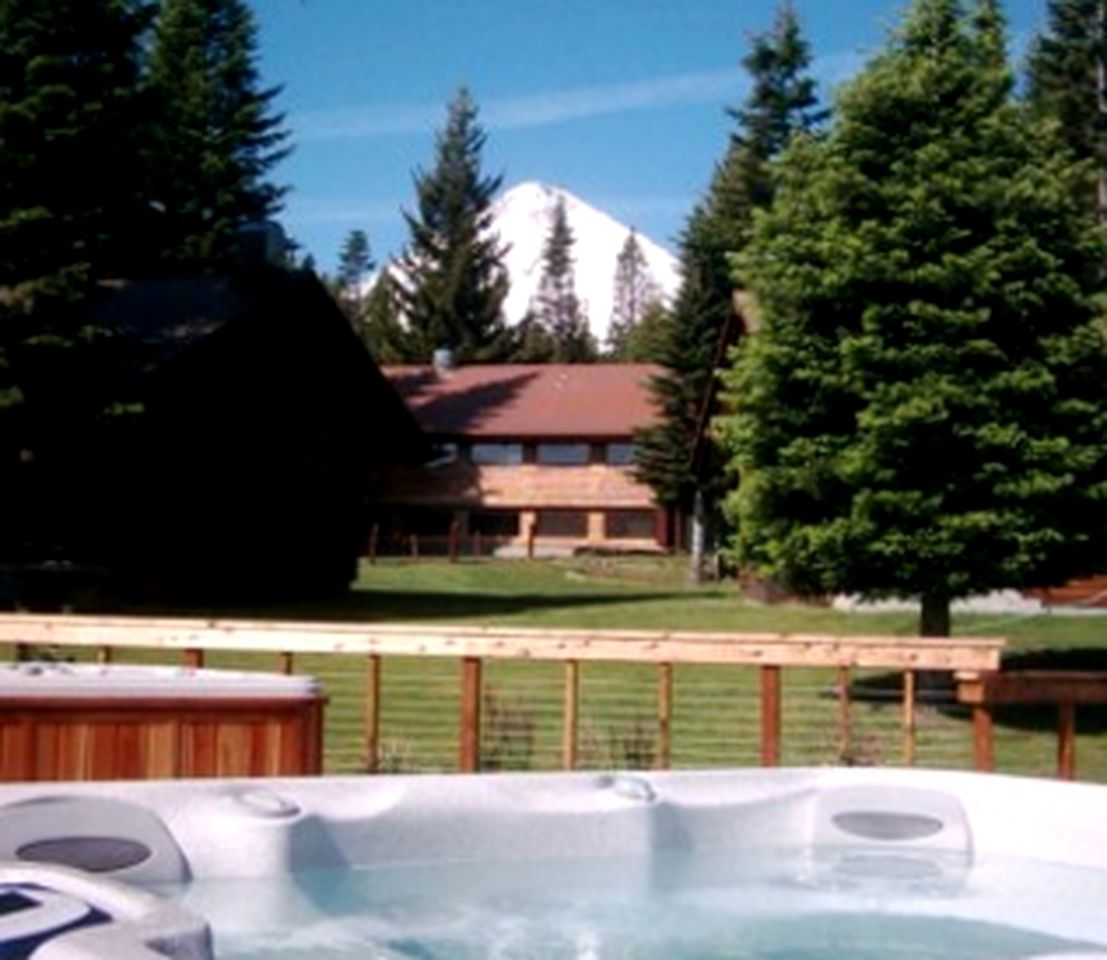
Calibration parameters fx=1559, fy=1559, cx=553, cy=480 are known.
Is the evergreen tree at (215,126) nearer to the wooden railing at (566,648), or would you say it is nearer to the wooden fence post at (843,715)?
the wooden railing at (566,648)

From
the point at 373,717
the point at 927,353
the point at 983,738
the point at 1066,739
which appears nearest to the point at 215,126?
the point at 927,353

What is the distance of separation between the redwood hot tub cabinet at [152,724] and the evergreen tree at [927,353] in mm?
6402

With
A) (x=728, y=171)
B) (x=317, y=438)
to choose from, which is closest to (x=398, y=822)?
(x=317, y=438)

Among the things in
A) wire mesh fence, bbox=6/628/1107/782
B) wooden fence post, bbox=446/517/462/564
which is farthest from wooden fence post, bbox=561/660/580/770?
wooden fence post, bbox=446/517/462/564

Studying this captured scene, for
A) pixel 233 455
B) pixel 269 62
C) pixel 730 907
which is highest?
pixel 269 62

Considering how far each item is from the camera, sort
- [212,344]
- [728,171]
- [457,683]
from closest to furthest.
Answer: [457,683]
[212,344]
[728,171]

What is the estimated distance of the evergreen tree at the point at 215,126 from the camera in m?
37.9

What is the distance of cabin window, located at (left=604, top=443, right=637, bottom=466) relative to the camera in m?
40.3

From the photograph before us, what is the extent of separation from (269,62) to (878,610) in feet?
95.2

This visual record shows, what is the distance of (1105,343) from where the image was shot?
12805 mm

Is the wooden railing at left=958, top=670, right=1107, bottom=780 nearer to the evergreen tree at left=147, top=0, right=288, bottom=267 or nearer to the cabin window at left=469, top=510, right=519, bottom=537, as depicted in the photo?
the evergreen tree at left=147, top=0, right=288, bottom=267

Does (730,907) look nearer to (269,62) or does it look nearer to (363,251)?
(269,62)

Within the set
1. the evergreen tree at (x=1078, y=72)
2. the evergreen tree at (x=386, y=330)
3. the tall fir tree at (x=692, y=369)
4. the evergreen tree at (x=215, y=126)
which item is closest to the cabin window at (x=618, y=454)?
the tall fir tree at (x=692, y=369)

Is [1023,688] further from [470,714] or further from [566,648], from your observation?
[470,714]
